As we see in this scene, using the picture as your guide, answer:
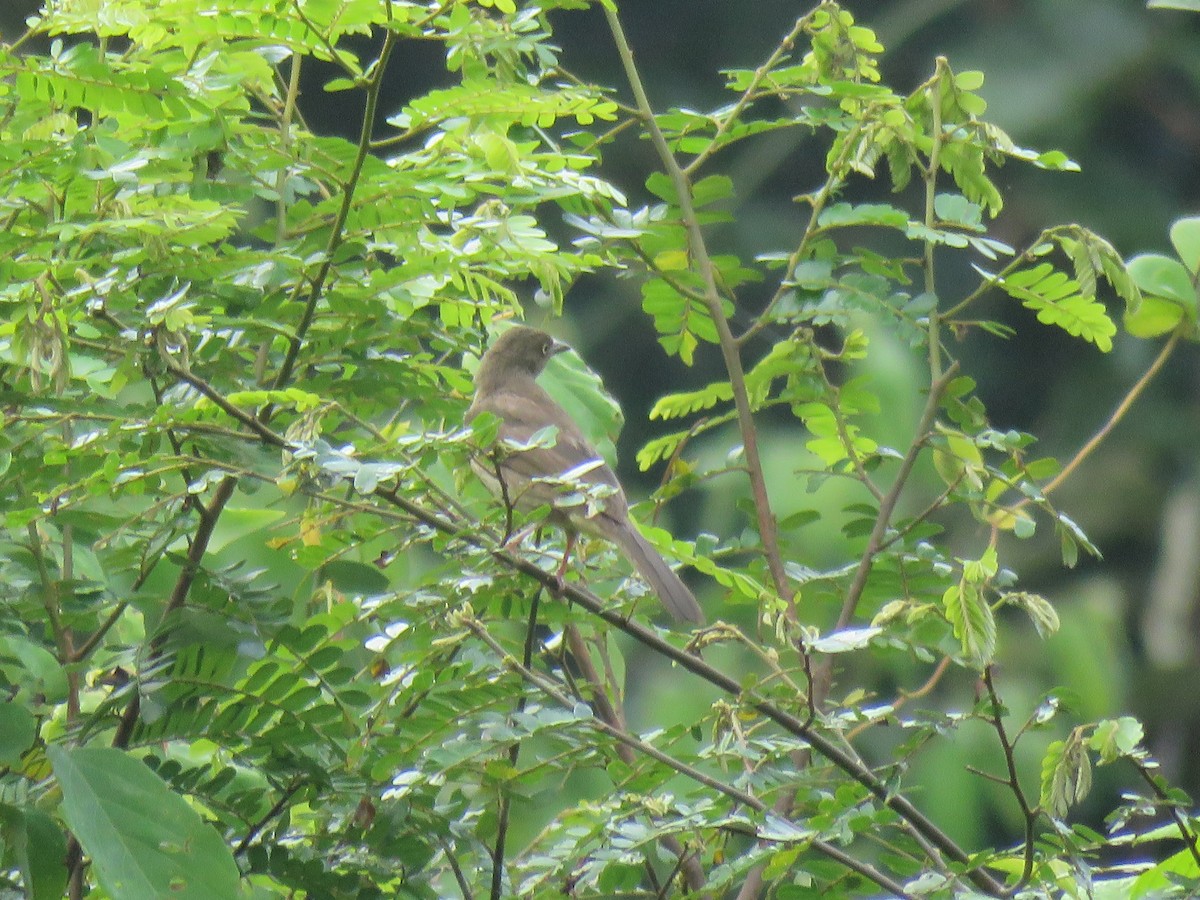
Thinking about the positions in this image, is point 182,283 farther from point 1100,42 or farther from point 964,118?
point 1100,42

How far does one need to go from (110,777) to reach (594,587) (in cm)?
113

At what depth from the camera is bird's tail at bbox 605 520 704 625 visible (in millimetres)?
2619

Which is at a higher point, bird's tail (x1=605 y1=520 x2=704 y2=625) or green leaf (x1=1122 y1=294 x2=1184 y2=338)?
green leaf (x1=1122 y1=294 x2=1184 y2=338)

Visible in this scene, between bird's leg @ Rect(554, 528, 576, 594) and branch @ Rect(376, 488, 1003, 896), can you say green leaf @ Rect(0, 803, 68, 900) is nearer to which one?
branch @ Rect(376, 488, 1003, 896)

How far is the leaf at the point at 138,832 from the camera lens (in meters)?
1.63

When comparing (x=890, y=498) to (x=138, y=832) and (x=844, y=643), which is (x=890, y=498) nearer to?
(x=844, y=643)

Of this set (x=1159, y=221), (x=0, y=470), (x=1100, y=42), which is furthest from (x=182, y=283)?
(x=1100, y=42)

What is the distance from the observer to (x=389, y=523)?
221cm

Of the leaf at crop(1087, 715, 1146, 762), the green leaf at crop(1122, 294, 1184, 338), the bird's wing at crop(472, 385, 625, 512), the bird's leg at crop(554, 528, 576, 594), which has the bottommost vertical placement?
the bird's wing at crop(472, 385, 625, 512)

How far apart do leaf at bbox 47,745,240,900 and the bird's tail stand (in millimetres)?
1024

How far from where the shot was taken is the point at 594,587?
2674mm

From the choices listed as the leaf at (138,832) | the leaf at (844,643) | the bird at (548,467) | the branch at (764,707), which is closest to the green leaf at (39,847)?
the leaf at (138,832)

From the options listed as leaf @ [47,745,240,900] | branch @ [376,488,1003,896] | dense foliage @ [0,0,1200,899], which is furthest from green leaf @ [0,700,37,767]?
branch @ [376,488,1003,896]

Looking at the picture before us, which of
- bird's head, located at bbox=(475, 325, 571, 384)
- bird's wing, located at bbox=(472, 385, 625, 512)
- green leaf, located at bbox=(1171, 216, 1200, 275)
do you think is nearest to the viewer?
green leaf, located at bbox=(1171, 216, 1200, 275)
